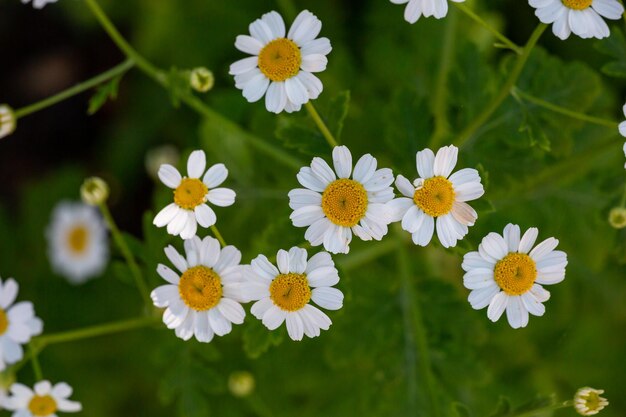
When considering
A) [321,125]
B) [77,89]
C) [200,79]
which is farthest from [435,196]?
[77,89]

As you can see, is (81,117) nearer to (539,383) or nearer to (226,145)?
(226,145)

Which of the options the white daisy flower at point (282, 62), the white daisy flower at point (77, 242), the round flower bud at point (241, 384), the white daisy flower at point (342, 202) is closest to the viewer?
the white daisy flower at point (342, 202)

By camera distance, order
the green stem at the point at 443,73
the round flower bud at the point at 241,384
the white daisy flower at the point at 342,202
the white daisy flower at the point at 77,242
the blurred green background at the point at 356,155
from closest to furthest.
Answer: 1. the white daisy flower at the point at 342,202
2. the blurred green background at the point at 356,155
3. the round flower bud at the point at 241,384
4. the green stem at the point at 443,73
5. the white daisy flower at the point at 77,242

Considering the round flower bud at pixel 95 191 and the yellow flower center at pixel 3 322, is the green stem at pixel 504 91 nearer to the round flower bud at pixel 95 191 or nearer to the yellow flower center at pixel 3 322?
the round flower bud at pixel 95 191

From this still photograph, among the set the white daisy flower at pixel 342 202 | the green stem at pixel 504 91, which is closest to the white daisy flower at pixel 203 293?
the white daisy flower at pixel 342 202

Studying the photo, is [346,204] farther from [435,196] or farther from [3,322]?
[3,322]

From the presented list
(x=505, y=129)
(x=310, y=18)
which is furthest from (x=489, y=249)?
(x=310, y=18)

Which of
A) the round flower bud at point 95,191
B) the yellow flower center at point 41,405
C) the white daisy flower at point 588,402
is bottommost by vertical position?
the white daisy flower at point 588,402

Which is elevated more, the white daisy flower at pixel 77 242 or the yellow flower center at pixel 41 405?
the white daisy flower at pixel 77 242
